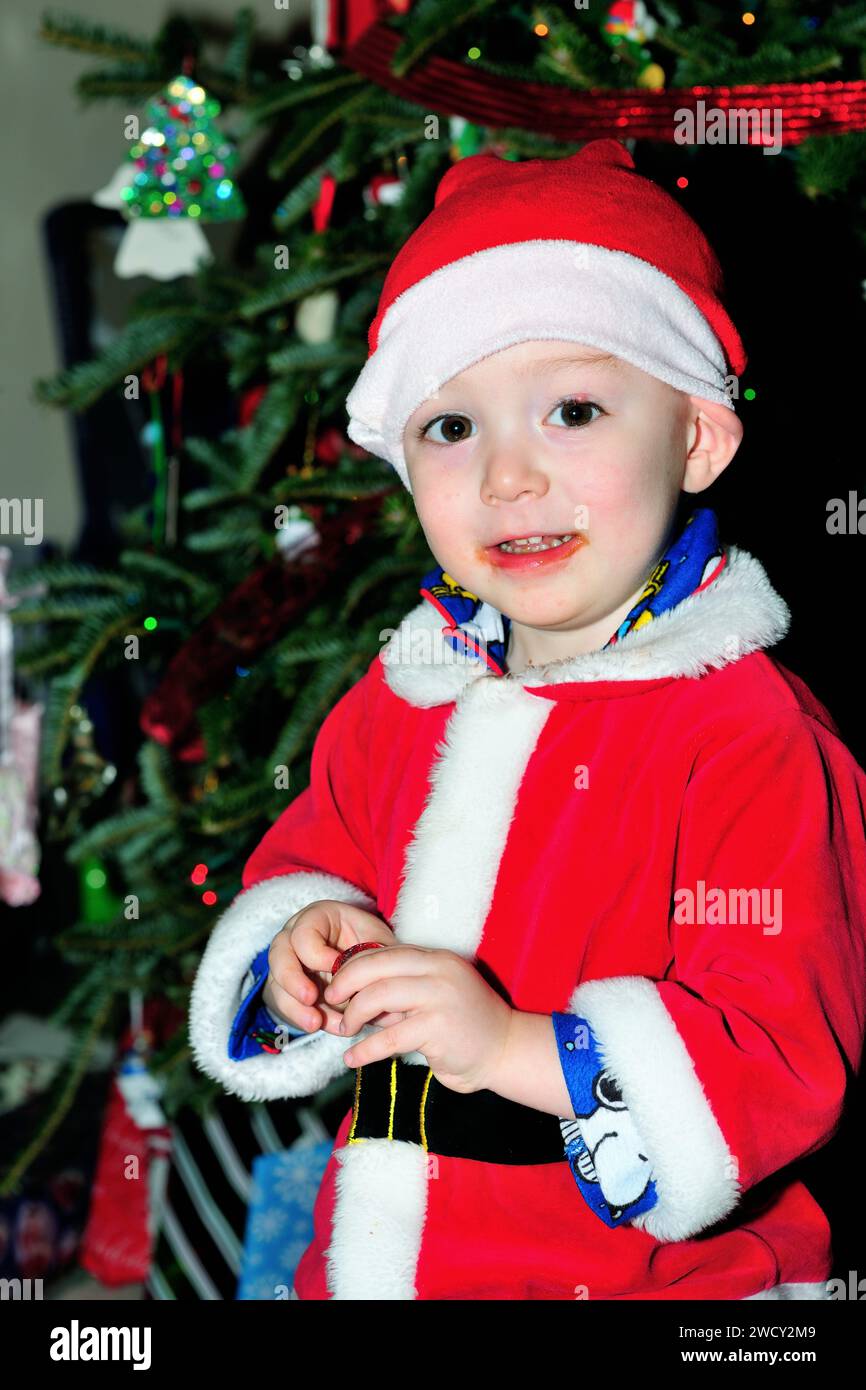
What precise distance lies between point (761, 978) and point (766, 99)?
2.99 feet

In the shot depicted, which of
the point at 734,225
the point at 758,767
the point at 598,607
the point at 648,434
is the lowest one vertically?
the point at 758,767

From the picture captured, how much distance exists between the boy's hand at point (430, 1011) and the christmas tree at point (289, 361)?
69 cm

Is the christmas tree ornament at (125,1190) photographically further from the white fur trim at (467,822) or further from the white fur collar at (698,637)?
the white fur collar at (698,637)

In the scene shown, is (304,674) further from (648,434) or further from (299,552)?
(648,434)

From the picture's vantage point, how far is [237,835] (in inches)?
68.5

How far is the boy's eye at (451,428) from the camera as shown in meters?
1.00

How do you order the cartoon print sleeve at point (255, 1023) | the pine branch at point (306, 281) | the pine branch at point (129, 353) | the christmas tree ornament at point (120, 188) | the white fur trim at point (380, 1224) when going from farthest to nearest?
the christmas tree ornament at point (120, 188) < the pine branch at point (129, 353) < the pine branch at point (306, 281) < the cartoon print sleeve at point (255, 1023) < the white fur trim at point (380, 1224)

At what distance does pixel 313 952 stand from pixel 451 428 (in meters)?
0.39

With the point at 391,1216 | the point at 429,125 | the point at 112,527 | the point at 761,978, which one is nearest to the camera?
the point at 761,978

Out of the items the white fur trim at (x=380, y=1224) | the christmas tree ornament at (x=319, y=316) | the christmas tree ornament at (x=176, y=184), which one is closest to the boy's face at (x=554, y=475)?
the white fur trim at (x=380, y=1224)

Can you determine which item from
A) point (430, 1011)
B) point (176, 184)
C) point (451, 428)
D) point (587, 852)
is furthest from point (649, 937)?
point (176, 184)

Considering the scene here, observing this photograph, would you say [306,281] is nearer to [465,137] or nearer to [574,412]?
[465,137]

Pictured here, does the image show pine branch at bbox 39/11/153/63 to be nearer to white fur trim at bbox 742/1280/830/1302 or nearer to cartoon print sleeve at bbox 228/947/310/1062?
cartoon print sleeve at bbox 228/947/310/1062
